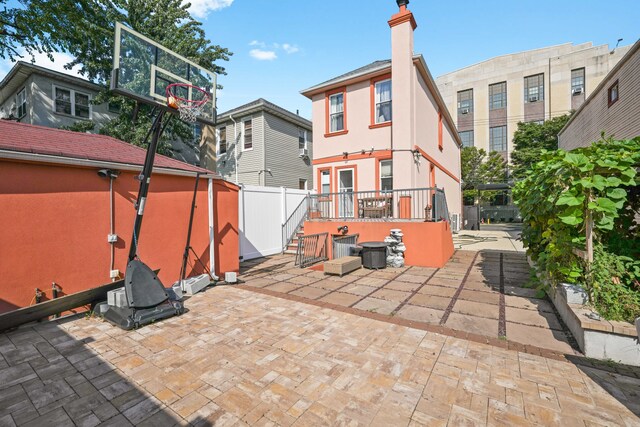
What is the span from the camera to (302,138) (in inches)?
682

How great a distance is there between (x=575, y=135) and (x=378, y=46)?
1072 centimetres

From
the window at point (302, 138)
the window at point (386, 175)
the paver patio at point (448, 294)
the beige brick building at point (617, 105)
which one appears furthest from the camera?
the window at point (302, 138)

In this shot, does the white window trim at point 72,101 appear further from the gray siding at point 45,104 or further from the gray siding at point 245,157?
the gray siding at point 245,157

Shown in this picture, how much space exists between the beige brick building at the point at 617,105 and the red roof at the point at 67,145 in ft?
33.4

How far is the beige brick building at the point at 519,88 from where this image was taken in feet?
98.5

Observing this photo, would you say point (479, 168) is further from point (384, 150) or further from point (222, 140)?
point (222, 140)

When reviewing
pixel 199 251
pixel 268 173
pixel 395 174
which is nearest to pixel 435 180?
pixel 395 174

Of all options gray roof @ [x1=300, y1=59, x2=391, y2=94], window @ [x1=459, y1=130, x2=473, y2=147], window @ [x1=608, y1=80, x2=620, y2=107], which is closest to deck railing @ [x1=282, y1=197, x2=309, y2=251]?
gray roof @ [x1=300, y1=59, x2=391, y2=94]

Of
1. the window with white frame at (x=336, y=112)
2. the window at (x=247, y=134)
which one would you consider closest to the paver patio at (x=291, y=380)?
the window with white frame at (x=336, y=112)

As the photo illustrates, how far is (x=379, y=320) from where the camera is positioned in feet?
13.8

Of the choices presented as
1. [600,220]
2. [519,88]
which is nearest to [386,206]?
[600,220]

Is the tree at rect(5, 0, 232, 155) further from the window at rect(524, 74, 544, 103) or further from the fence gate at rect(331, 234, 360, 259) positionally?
the window at rect(524, 74, 544, 103)

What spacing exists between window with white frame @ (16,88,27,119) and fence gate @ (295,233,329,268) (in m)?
14.7

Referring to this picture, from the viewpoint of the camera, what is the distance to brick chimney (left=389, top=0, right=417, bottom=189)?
924 cm
